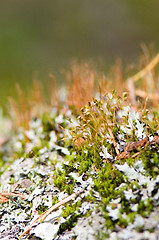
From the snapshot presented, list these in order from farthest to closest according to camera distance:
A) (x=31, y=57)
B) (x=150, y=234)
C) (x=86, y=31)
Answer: (x=86, y=31), (x=31, y=57), (x=150, y=234)

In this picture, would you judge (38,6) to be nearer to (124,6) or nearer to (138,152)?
(124,6)

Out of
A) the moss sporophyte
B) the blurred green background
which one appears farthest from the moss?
the blurred green background

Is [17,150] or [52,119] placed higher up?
[52,119]

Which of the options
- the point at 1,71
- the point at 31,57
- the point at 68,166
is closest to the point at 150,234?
the point at 68,166

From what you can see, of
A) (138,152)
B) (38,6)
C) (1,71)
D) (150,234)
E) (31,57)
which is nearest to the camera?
(150,234)

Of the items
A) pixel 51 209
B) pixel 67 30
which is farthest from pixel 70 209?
pixel 67 30

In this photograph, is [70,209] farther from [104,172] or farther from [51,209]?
[104,172]

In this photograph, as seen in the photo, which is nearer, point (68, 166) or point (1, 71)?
point (68, 166)

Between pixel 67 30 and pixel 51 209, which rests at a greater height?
pixel 67 30
